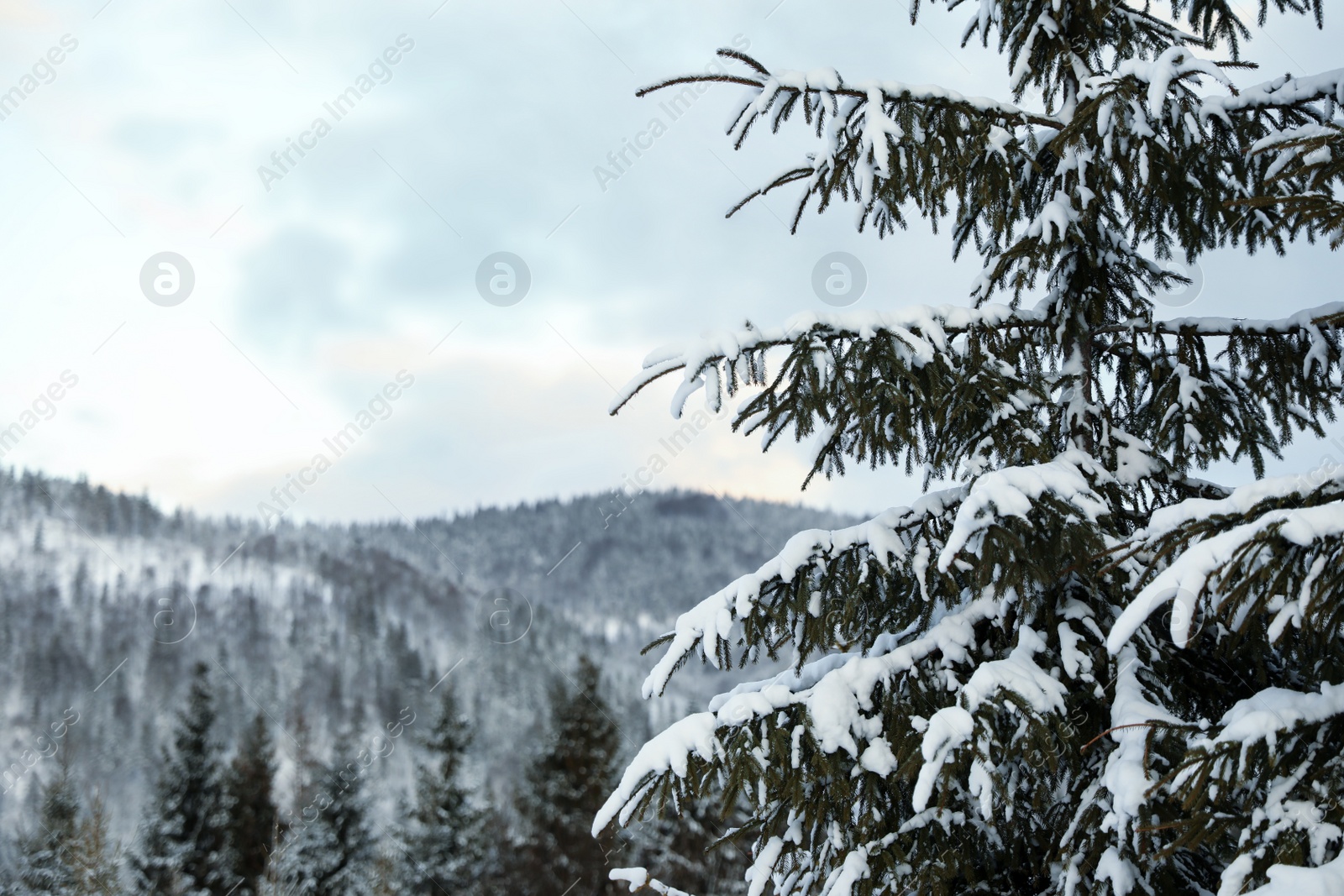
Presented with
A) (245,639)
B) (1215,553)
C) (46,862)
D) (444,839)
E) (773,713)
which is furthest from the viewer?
(245,639)

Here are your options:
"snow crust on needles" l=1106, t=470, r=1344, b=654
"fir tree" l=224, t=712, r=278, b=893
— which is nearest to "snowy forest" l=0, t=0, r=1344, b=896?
"snow crust on needles" l=1106, t=470, r=1344, b=654

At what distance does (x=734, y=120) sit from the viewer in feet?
11.1

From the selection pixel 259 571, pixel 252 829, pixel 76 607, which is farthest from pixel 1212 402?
pixel 259 571

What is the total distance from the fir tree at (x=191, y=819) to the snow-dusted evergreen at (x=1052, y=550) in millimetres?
26159

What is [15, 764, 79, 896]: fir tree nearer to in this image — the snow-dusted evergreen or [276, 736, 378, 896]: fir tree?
[276, 736, 378, 896]: fir tree

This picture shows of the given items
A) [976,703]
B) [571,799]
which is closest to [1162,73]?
[976,703]

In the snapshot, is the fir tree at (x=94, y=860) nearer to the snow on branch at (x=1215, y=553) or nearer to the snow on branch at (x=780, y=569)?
the snow on branch at (x=780, y=569)

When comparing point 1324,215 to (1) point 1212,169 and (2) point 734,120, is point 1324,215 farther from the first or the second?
(2) point 734,120

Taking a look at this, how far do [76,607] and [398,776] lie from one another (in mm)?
64655

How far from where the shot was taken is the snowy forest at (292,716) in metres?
24.4

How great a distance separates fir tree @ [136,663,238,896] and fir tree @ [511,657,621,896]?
8802 mm

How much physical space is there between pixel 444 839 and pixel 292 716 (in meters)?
23.8

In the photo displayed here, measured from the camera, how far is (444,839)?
2653 centimetres

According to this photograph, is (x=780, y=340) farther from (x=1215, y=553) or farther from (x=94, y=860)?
(x=94, y=860)
